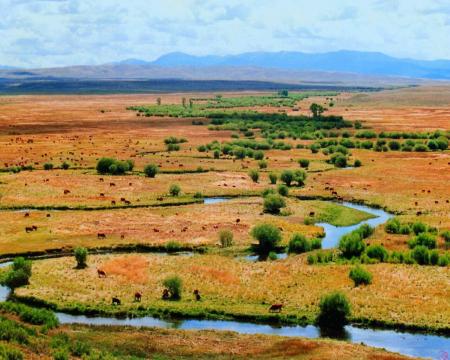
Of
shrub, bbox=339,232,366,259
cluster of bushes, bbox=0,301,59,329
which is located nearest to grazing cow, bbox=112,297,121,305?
cluster of bushes, bbox=0,301,59,329

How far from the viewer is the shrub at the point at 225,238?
2413 inches

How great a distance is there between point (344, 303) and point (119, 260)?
65.8 ft

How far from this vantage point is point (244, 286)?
1965 inches

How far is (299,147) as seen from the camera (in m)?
132

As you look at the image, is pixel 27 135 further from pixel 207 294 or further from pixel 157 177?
pixel 207 294

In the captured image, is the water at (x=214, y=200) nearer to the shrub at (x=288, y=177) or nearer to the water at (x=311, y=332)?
the shrub at (x=288, y=177)

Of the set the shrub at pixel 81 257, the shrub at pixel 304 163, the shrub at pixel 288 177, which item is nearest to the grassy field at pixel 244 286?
the shrub at pixel 81 257

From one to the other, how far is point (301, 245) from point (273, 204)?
15.4 metres

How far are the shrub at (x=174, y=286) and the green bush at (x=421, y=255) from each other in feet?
63.5

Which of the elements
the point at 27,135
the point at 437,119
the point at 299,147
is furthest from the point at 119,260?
the point at 437,119

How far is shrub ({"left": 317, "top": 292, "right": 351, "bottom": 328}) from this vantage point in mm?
43094

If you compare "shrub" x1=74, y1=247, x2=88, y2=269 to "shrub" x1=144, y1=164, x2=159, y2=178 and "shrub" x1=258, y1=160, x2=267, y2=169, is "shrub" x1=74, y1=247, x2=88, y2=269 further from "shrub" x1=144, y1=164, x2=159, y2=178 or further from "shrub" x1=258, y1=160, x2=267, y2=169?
"shrub" x1=258, y1=160, x2=267, y2=169

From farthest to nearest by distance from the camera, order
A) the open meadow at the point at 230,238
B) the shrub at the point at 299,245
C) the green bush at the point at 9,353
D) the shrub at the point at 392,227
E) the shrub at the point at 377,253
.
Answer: the shrub at the point at 392,227
the shrub at the point at 299,245
the shrub at the point at 377,253
the open meadow at the point at 230,238
the green bush at the point at 9,353

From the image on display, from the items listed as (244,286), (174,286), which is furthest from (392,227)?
(174,286)
